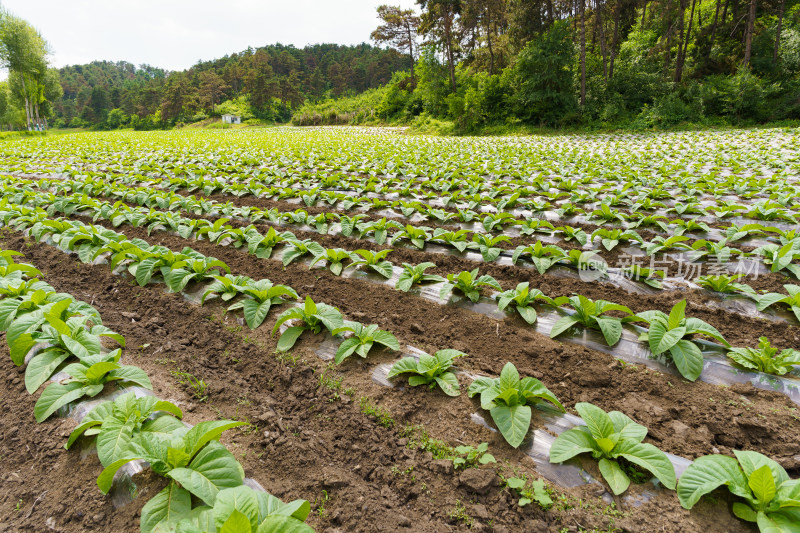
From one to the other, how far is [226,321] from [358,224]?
239 cm

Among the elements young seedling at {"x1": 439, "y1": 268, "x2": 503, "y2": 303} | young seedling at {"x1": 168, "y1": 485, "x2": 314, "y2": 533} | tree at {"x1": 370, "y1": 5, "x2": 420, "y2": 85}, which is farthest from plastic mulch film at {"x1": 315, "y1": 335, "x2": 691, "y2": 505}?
tree at {"x1": 370, "y1": 5, "x2": 420, "y2": 85}

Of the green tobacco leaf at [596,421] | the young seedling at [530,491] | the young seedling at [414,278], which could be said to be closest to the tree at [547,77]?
the young seedling at [414,278]

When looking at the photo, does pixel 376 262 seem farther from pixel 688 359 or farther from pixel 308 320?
pixel 688 359

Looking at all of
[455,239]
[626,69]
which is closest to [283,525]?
[455,239]

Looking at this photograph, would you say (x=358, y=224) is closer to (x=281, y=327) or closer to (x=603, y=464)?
(x=281, y=327)

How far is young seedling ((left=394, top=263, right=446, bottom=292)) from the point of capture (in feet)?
11.2

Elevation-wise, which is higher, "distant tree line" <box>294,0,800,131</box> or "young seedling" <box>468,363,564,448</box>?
"distant tree line" <box>294,0,800,131</box>

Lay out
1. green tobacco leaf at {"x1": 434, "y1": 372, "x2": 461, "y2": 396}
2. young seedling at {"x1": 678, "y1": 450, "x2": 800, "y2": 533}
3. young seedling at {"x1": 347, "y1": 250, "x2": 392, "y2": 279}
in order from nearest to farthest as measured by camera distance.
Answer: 1. young seedling at {"x1": 678, "y1": 450, "x2": 800, "y2": 533}
2. green tobacco leaf at {"x1": 434, "y1": 372, "x2": 461, "y2": 396}
3. young seedling at {"x1": 347, "y1": 250, "x2": 392, "y2": 279}

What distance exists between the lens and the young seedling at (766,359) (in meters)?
2.27

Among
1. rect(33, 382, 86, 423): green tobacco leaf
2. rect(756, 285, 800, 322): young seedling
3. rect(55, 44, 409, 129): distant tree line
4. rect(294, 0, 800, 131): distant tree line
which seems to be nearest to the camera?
rect(33, 382, 86, 423): green tobacco leaf

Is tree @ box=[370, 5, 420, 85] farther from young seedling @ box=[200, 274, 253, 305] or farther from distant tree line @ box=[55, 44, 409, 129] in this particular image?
young seedling @ box=[200, 274, 253, 305]

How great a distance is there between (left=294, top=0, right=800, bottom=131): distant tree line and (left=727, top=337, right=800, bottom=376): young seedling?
2157 cm

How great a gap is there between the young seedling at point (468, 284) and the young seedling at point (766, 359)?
1596 millimetres

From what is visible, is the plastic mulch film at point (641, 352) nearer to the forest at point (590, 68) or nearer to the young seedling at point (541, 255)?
the young seedling at point (541, 255)
